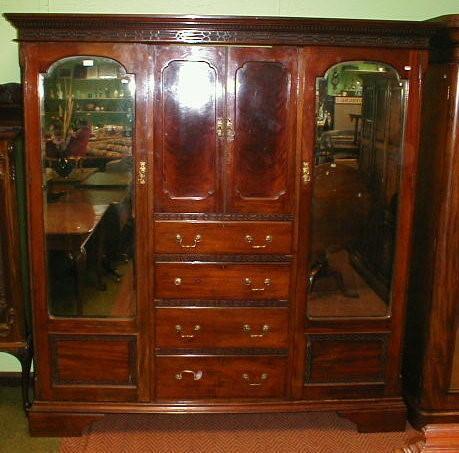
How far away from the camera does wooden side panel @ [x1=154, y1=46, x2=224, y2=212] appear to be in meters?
2.26

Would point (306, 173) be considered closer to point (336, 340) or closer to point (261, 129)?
point (261, 129)

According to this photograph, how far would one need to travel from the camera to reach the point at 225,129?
2314 millimetres

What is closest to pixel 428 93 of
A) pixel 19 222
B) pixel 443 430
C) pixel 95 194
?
pixel 95 194

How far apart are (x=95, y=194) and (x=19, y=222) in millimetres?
393

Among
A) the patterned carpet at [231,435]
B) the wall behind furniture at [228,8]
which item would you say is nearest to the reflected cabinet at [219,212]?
the patterned carpet at [231,435]

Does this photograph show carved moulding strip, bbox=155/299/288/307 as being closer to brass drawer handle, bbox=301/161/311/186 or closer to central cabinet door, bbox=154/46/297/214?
central cabinet door, bbox=154/46/297/214

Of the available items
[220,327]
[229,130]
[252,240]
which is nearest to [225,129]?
[229,130]

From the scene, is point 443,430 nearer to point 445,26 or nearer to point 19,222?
point 445,26

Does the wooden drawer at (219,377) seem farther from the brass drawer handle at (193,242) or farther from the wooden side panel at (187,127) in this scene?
the wooden side panel at (187,127)

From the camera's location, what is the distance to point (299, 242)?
2.43m

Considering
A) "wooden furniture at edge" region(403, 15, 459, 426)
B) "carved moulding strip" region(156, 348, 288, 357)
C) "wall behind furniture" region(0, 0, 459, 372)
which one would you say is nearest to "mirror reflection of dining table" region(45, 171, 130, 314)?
"carved moulding strip" region(156, 348, 288, 357)

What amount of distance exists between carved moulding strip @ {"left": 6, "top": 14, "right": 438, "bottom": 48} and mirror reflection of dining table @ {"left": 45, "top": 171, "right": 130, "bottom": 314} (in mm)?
538

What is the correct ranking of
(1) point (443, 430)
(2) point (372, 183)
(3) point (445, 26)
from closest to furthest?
(1) point (443, 430), (3) point (445, 26), (2) point (372, 183)

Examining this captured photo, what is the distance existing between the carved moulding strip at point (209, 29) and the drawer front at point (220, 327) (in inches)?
42.8
